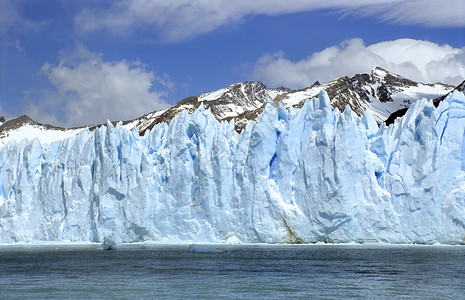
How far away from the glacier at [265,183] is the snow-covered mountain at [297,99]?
163ft

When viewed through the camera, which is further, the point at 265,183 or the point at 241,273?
the point at 265,183

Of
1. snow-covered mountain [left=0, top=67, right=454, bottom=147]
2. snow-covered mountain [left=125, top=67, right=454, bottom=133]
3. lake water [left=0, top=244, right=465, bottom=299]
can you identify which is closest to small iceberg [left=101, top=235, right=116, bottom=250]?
lake water [left=0, top=244, right=465, bottom=299]

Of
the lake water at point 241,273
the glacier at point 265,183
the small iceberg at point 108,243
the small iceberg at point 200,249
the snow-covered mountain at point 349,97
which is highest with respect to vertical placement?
the snow-covered mountain at point 349,97

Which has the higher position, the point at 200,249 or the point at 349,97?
the point at 349,97

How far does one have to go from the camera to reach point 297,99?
106 meters

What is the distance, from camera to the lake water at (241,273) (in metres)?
18.1

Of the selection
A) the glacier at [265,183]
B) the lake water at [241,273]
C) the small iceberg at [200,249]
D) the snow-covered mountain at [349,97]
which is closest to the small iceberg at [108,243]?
the lake water at [241,273]

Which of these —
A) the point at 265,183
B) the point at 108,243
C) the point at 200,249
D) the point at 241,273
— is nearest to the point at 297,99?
the point at 265,183

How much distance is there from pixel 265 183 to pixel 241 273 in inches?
546

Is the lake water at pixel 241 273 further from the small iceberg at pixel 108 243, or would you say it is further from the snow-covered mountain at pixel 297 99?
the snow-covered mountain at pixel 297 99

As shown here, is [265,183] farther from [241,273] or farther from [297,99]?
[297,99]

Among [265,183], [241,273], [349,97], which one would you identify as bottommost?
[241,273]

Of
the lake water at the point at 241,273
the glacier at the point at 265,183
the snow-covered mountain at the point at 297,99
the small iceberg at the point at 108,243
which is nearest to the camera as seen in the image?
the lake water at the point at 241,273

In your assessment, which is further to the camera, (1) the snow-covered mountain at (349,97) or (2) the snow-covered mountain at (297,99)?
(2) the snow-covered mountain at (297,99)
